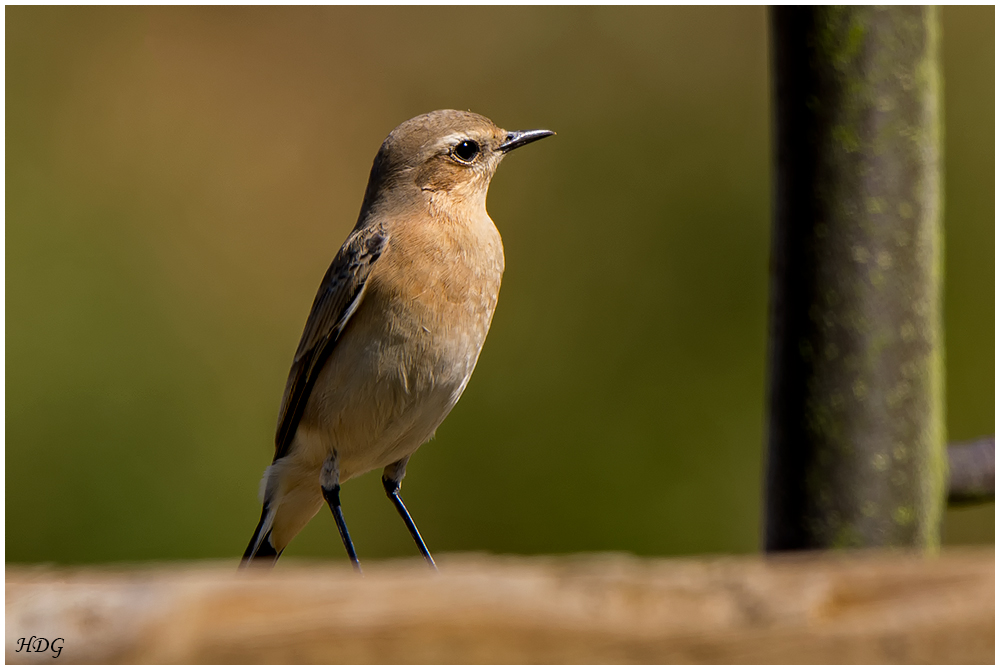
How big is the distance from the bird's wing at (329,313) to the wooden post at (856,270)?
1.17 meters

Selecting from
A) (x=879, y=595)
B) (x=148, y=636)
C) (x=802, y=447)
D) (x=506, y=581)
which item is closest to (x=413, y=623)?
(x=506, y=581)

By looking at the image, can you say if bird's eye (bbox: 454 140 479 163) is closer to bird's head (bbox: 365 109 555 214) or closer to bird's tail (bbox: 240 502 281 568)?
bird's head (bbox: 365 109 555 214)

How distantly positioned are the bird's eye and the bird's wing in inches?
13.5

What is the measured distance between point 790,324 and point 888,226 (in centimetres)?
34

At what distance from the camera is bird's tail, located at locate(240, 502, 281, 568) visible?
306 centimetres

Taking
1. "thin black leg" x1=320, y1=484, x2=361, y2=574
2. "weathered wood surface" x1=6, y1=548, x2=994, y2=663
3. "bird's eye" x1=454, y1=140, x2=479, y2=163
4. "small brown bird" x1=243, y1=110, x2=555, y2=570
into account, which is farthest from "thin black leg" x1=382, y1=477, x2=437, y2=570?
"weathered wood surface" x1=6, y1=548, x2=994, y2=663

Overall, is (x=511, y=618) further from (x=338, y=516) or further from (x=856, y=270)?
(x=338, y=516)

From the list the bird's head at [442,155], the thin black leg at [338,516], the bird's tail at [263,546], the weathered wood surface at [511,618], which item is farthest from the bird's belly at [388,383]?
the weathered wood surface at [511,618]

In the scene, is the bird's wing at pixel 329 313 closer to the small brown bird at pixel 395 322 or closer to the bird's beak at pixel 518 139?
the small brown bird at pixel 395 322

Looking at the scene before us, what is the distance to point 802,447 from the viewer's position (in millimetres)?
2459

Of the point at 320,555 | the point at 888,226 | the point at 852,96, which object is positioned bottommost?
the point at 320,555

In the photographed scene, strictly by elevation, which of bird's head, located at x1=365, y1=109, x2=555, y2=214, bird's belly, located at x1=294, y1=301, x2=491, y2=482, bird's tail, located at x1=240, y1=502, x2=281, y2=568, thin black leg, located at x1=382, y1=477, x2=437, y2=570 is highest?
bird's head, located at x1=365, y1=109, x2=555, y2=214

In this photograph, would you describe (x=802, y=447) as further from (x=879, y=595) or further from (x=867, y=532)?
(x=879, y=595)

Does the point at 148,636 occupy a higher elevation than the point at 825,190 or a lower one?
lower
